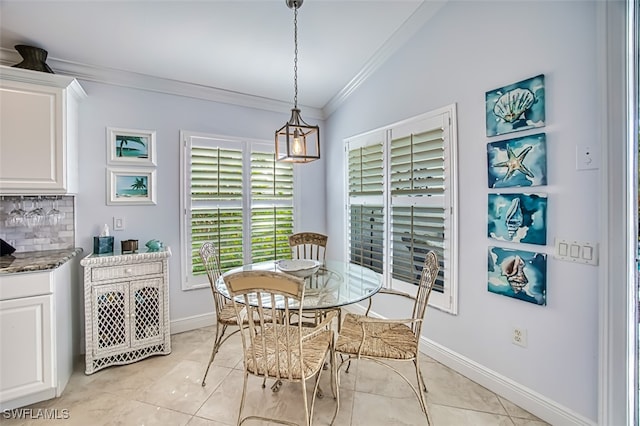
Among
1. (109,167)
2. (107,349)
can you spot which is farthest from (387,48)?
(107,349)

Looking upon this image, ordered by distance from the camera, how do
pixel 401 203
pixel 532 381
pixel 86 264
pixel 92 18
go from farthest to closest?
pixel 401 203
pixel 86 264
pixel 92 18
pixel 532 381

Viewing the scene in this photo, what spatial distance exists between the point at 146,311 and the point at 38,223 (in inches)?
45.5

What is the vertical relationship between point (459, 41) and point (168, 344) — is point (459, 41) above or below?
above

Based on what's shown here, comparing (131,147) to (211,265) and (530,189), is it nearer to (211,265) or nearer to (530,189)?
(211,265)

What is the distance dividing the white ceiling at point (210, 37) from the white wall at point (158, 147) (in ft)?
0.69

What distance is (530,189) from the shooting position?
192 centimetres

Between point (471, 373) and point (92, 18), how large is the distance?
3887 millimetres

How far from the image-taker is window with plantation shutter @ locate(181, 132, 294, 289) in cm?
319

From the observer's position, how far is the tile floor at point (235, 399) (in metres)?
1.88

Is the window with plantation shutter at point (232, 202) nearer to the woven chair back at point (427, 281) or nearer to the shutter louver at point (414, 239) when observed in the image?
the shutter louver at point (414, 239)

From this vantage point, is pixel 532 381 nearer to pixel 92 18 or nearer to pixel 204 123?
pixel 204 123

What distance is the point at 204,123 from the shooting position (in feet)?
10.8

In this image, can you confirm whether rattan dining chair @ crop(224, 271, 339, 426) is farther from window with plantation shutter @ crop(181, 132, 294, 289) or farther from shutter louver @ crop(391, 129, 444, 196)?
window with plantation shutter @ crop(181, 132, 294, 289)

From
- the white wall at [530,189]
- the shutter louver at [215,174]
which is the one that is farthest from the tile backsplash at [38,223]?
the white wall at [530,189]
